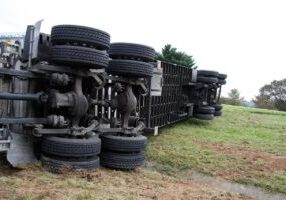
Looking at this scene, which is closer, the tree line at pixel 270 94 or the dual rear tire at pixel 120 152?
the dual rear tire at pixel 120 152

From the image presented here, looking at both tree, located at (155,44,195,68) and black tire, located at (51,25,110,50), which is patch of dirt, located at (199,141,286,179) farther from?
tree, located at (155,44,195,68)

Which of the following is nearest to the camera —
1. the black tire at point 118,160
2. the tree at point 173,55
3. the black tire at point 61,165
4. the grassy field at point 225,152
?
the black tire at point 61,165

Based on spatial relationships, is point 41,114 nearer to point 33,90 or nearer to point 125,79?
point 33,90

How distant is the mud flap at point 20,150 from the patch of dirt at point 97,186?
0.16 meters

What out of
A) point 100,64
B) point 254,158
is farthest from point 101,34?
point 254,158

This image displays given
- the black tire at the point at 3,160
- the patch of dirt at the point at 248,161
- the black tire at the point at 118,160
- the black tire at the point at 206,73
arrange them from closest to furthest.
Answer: the black tire at the point at 3,160 < the black tire at the point at 118,160 < the patch of dirt at the point at 248,161 < the black tire at the point at 206,73

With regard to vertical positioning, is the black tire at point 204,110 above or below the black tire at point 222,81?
below

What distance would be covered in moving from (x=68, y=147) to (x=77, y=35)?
1441mm

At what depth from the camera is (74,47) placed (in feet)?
18.8

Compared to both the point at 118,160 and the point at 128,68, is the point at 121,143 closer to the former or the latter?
the point at 118,160

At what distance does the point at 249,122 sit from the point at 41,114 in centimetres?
1034

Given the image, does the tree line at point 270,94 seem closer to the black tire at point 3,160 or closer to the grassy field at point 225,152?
the grassy field at point 225,152

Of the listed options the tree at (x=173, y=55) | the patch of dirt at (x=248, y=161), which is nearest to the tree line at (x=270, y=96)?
the tree at (x=173, y=55)

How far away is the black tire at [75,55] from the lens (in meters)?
5.71
